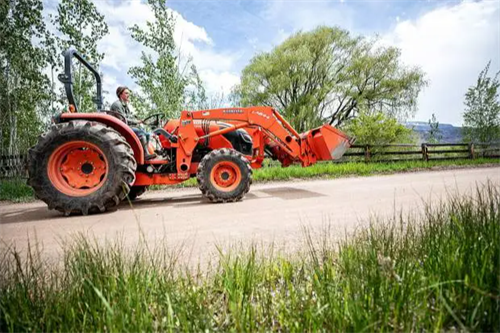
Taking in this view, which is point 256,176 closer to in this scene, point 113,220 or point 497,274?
point 113,220

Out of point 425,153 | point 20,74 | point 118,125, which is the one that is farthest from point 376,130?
Result: point 20,74

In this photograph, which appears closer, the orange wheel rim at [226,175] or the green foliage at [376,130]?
the orange wheel rim at [226,175]

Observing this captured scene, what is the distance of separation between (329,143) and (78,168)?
4.54 meters

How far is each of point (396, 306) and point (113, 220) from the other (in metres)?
3.43

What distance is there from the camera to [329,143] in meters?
5.18

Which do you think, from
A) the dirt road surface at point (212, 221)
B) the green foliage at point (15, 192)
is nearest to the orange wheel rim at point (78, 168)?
the dirt road surface at point (212, 221)

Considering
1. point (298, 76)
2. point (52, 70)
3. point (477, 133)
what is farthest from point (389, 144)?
point (52, 70)

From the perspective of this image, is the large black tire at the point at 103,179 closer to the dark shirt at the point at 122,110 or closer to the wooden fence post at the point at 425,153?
the dark shirt at the point at 122,110

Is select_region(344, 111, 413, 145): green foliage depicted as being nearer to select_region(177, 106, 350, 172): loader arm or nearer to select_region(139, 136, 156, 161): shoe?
select_region(177, 106, 350, 172): loader arm

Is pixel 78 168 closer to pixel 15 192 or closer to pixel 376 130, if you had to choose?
pixel 15 192

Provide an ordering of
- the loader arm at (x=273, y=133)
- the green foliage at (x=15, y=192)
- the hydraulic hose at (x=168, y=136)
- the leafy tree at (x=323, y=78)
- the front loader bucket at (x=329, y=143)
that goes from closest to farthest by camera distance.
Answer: the hydraulic hose at (x=168, y=136) → the loader arm at (x=273, y=133) → the front loader bucket at (x=329, y=143) → the green foliage at (x=15, y=192) → the leafy tree at (x=323, y=78)

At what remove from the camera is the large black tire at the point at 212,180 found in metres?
4.48

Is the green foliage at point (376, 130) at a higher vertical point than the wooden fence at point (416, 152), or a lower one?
higher

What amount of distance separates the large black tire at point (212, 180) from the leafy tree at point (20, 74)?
8.80 metres
